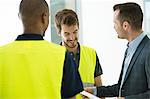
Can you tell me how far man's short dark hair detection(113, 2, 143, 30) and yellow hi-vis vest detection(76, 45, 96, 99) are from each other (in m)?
0.57

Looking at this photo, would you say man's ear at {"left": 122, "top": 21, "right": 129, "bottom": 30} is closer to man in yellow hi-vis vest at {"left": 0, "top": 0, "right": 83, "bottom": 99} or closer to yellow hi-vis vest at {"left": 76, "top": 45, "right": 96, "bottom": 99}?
yellow hi-vis vest at {"left": 76, "top": 45, "right": 96, "bottom": 99}

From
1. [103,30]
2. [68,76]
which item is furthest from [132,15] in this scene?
[103,30]

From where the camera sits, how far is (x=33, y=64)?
141cm

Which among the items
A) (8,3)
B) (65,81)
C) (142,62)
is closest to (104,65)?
(8,3)

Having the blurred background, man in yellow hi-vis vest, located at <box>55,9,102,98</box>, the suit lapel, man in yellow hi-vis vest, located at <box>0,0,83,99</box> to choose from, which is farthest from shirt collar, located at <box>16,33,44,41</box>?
the blurred background

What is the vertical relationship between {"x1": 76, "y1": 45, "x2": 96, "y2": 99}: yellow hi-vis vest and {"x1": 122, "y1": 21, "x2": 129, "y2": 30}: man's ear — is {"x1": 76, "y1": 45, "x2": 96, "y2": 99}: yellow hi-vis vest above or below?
below

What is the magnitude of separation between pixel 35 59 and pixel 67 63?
171 mm

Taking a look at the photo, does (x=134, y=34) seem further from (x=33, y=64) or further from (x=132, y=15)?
(x=33, y=64)

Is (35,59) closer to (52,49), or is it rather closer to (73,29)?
(52,49)

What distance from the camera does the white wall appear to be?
11.0 ft

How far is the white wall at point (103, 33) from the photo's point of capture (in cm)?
337

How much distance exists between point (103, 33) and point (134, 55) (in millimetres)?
1465

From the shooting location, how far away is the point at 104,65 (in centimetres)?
339

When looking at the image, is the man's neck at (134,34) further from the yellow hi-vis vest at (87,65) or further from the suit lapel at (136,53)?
the yellow hi-vis vest at (87,65)
